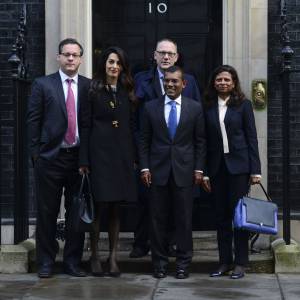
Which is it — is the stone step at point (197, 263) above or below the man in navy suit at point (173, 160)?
below

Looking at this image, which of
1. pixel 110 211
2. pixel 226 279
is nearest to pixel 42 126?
pixel 110 211

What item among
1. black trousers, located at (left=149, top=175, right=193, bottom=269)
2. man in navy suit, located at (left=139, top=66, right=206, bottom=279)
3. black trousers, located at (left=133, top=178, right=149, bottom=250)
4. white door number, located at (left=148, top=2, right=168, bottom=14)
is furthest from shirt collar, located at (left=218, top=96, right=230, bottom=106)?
white door number, located at (left=148, top=2, right=168, bottom=14)

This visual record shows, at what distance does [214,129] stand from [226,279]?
1.28 metres

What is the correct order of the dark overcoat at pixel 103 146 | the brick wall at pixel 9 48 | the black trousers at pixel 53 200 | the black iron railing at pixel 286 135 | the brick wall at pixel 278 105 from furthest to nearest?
the brick wall at pixel 9 48
the brick wall at pixel 278 105
the black iron railing at pixel 286 135
the black trousers at pixel 53 200
the dark overcoat at pixel 103 146

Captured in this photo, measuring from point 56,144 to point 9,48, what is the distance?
5.32ft

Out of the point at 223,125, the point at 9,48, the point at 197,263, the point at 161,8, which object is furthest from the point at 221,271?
the point at 9,48

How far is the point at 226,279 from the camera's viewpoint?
8.37 metres

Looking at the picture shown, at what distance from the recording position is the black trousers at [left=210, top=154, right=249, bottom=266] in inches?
329

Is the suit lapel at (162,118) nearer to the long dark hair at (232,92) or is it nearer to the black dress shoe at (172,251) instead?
the long dark hair at (232,92)

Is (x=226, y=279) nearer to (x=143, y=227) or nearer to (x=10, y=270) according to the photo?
(x=143, y=227)

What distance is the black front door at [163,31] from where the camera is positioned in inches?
382

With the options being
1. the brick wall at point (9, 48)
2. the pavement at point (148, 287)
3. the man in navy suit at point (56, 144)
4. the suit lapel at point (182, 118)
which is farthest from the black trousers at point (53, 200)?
the brick wall at point (9, 48)

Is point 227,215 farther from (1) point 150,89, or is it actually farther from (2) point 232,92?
(1) point 150,89

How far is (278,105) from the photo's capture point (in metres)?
9.40
